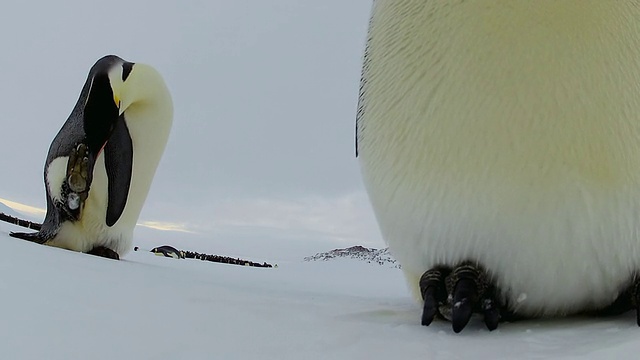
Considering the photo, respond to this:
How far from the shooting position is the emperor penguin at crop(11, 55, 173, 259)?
352 centimetres

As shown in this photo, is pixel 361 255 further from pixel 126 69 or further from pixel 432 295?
pixel 432 295

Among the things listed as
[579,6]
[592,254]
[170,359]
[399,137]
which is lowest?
[170,359]

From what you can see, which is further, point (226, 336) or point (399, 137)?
point (399, 137)

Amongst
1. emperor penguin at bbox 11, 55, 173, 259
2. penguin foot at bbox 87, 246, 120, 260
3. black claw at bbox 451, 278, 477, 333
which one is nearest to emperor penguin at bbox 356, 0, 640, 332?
black claw at bbox 451, 278, 477, 333

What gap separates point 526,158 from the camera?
114cm

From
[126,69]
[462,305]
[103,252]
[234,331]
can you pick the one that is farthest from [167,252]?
[462,305]

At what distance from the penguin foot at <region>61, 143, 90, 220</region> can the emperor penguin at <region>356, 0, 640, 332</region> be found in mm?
2661

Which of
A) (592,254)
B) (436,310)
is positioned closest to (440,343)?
→ (436,310)

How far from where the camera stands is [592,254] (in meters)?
1.17

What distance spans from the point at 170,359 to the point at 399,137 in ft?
Result: 1.98

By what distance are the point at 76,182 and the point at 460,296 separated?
286 cm

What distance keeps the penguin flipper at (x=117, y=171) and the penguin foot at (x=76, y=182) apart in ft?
0.40

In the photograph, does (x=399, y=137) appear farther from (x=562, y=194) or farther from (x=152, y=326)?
(x=152, y=326)

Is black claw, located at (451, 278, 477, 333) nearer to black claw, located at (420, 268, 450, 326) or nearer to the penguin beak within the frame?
black claw, located at (420, 268, 450, 326)
